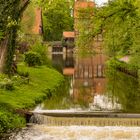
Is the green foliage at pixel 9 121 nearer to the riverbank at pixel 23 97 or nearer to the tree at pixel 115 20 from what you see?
the riverbank at pixel 23 97

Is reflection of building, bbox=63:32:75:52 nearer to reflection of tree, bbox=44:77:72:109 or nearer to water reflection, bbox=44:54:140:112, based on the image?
water reflection, bbox=44:54:140:112

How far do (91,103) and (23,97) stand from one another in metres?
5.86

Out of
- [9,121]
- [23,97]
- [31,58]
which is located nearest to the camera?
[9,121]

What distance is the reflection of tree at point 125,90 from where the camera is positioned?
115ft

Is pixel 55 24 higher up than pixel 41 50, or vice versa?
pixel 55 24

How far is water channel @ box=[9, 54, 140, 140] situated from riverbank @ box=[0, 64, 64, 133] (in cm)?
68

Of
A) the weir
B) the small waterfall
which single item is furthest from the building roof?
the small waterfall

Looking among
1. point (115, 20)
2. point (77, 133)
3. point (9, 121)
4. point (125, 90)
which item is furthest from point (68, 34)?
point (77, 133)

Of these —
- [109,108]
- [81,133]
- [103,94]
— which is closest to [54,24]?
[103,94]

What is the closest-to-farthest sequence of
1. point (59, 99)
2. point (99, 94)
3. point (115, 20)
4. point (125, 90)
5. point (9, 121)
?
point (9, 121) → point (115, 20) → point (59, 99) → point (99, 94) → point (125, 90)

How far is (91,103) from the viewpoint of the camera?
1438 inches

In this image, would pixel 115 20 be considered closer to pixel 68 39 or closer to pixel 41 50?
pixel 41 50

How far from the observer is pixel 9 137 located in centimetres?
2375

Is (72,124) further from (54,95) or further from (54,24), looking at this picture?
(54,24)
